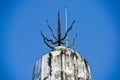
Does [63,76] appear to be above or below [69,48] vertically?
below

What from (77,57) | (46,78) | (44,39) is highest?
(44,39)

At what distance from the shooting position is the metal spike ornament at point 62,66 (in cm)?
1290

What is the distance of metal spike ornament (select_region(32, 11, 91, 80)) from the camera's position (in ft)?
42.3

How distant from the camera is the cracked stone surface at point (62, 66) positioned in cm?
1290

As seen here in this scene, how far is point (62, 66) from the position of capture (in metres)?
13.1

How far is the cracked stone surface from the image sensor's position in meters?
12.9

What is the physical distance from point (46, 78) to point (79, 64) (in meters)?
1.23

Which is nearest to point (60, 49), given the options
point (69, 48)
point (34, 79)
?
point (69, 48)

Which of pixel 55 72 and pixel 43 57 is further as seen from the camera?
pixel 43 57

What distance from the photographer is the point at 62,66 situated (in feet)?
43.0

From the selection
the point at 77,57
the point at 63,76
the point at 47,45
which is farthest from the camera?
the point at 47,45

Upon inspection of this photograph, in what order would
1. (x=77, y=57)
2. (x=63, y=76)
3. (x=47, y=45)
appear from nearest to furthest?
1. (x=63, y=76)
2. (x=77, y=57)
3. (x=47, y=45)

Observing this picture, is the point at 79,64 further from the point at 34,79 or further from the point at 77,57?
the point at 34,79

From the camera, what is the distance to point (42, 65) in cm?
1341
